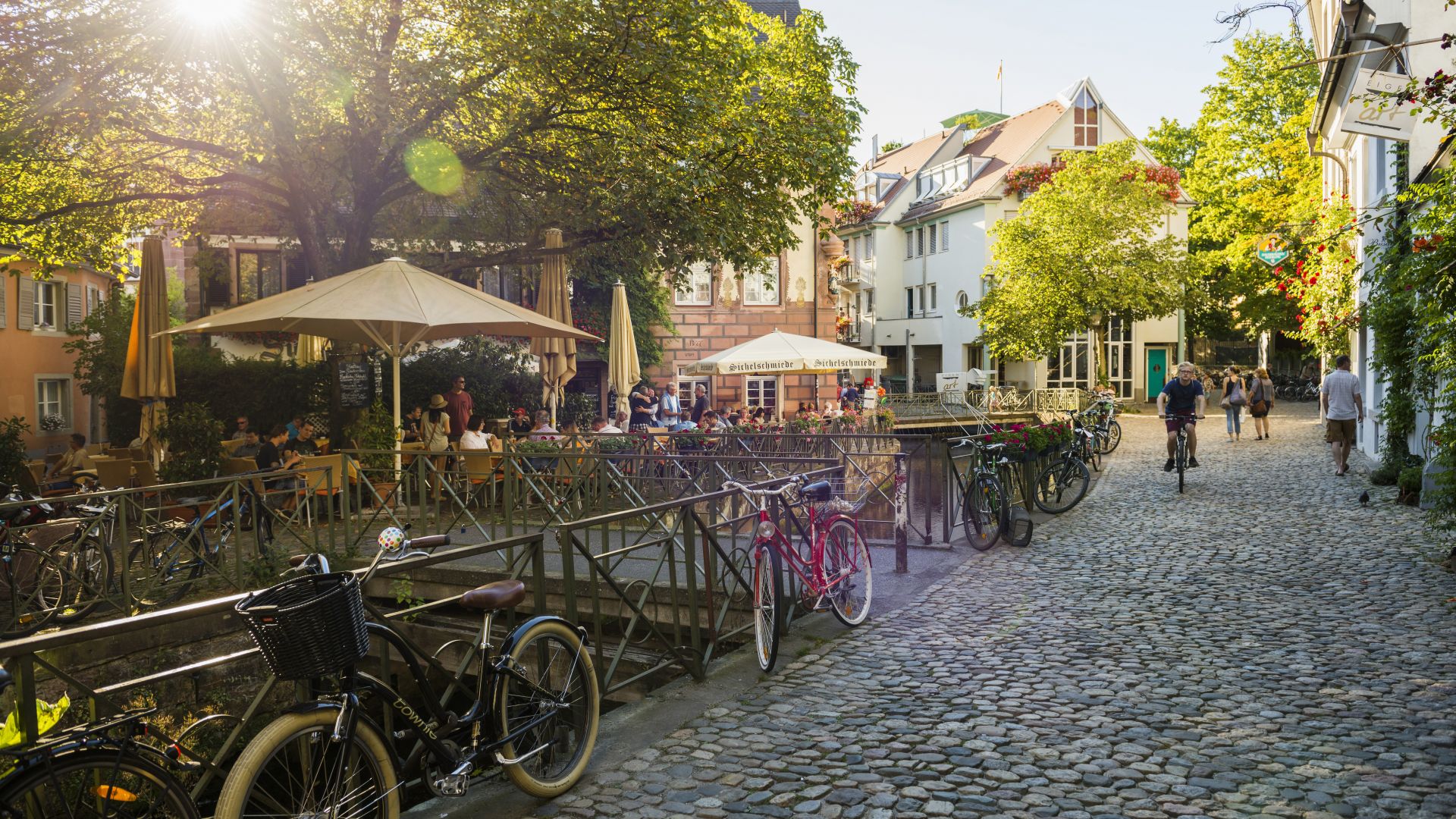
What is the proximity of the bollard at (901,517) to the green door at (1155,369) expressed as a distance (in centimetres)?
3900

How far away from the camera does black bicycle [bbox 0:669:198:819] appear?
2.80 meters

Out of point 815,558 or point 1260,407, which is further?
point 1260,407

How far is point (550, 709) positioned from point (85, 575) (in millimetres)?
5775

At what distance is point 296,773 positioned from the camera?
3.37 m

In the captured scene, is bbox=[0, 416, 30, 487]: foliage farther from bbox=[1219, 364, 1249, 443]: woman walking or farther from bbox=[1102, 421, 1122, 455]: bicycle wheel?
bbox=[1219, 364, 1249, 443]: woman walking

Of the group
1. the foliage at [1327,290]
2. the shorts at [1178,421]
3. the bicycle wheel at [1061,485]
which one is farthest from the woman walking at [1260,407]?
the bicycle wheel at [1061,485]

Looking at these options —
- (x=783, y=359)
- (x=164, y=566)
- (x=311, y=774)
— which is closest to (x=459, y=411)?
(x=783, y=359)

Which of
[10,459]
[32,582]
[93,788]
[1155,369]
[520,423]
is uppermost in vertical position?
[1155,369]

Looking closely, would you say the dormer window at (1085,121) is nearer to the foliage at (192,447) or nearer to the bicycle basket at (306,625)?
the foliage at (192,447)

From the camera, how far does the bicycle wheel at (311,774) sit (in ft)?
10.5

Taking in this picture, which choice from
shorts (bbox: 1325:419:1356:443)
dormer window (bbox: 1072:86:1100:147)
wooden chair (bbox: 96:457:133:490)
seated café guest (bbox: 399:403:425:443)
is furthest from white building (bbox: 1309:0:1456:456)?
dormer window (bbox: 1072:86:1100:147)

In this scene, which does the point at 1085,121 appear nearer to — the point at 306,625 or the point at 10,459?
the point at 10,459

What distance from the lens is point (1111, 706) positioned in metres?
5.66

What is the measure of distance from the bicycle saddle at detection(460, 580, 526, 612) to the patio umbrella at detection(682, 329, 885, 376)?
1494cm
